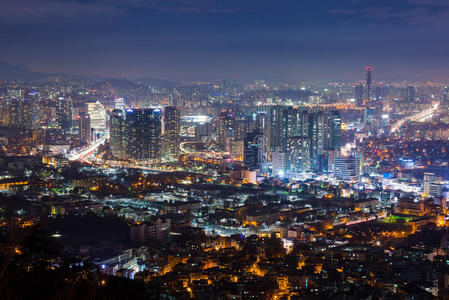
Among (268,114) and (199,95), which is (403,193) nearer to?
(268,114)

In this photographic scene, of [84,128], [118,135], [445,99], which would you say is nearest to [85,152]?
[118,135]

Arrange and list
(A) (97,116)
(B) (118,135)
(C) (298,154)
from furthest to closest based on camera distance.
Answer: (A) (97,116), (B) (118,135), (C) (298,154)

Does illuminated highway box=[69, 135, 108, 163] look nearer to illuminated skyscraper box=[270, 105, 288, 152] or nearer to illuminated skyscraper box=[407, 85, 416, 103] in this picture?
illuminated skyscraper box=[270, 105, 288, 152]

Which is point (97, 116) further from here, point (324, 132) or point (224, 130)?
point (324, 132)

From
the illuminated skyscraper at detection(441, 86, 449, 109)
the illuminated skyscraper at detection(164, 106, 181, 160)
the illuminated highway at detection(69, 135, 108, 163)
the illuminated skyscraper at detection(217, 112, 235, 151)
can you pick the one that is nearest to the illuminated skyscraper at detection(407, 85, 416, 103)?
the illuminated skyscraper at detection(441, 86, 449, 109)

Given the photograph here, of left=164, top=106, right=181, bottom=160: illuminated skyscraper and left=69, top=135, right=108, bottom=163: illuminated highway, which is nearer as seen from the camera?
left=69, top=135, right=108, bottom=163: illuminated highway

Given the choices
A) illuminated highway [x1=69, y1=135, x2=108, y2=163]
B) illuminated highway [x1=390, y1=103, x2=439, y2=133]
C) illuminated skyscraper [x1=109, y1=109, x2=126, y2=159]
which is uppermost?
illuminated highway [x1=390, y1=103, x2=439, y2=133]

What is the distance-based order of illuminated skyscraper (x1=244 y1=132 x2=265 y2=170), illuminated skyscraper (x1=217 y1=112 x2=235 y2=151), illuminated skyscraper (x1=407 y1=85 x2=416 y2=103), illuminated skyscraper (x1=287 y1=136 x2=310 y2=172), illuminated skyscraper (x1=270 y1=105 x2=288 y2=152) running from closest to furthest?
illuminated skyscraper (x1=244 y1=132 x2=265 y2=170)
illuminated skyscraper (x1=287 y1=136 x2=310 y2=172)
illuminated skyscraper (x1=270 y1=105 x2=288 y2=152)
illuminated skyscraper (x1=217 y1=112 x2=235 y2=151)
illuminated skyscraper (x1=407 y1=85 x2=416 y2=103)

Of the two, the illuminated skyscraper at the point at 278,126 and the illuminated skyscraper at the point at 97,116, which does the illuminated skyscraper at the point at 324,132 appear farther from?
the illuminated skyscraper at the point at 97,116

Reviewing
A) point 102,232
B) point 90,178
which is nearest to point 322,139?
point 90,178
